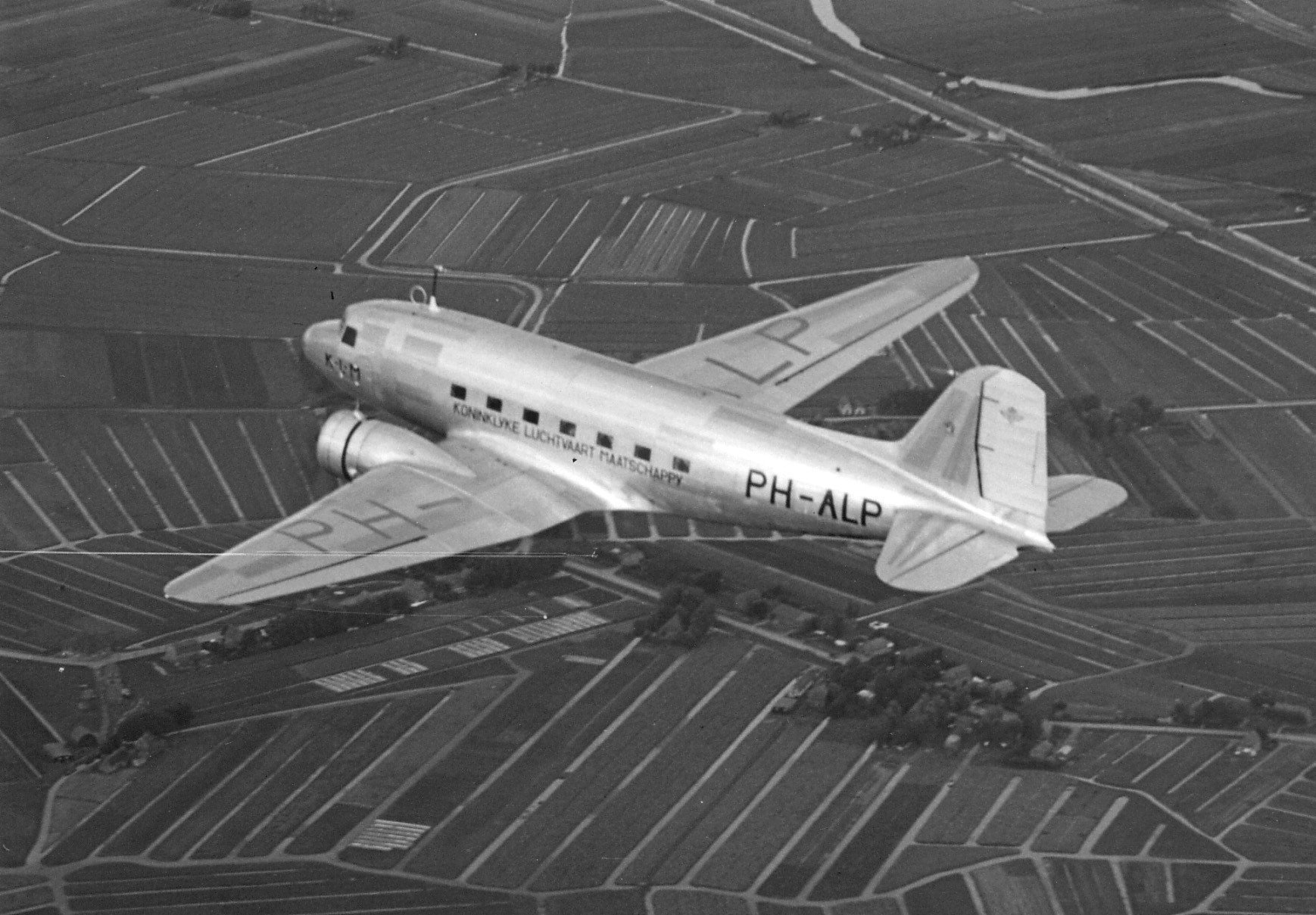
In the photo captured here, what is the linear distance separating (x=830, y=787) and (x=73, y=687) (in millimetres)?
33429

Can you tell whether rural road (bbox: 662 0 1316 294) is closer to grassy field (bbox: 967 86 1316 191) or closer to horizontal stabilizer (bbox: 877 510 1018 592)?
grassy field (bbox: 967 86 1316 191)

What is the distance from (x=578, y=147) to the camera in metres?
152

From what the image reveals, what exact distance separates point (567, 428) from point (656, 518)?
49.5ft

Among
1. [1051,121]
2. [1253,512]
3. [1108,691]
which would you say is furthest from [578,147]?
[1108,691]

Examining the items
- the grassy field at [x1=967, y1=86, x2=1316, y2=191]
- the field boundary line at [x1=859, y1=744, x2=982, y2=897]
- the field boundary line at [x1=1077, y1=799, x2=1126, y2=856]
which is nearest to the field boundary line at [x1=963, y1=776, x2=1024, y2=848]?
the field boundary line at [x1=859, y1=744, x2=982, y2=897]

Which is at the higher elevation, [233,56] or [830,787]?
[233,56]

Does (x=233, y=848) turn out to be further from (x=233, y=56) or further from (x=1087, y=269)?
(x=233, y=56)

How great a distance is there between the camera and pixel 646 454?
8794 centimetres

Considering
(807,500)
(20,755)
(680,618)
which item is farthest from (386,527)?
(20,755)

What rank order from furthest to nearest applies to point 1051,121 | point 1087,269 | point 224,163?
point 1051,121 → point 224,163 → point 1087,269

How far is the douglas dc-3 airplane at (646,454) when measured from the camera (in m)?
80.5

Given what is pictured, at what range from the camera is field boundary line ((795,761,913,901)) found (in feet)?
266

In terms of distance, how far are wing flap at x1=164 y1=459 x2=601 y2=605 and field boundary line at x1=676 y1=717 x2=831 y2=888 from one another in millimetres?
13738

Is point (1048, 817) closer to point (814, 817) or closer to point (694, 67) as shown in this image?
point (814, 817)
